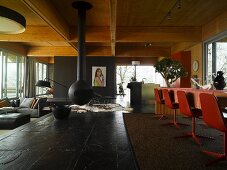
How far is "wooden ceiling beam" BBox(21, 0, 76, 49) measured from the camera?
3549 mm

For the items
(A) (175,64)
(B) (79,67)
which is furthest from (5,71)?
(A) (175,64)

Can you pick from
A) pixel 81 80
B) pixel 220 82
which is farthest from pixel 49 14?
pixel 220 82

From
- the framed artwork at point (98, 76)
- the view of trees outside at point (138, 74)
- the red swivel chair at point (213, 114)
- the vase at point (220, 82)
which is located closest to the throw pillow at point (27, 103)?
the framed artwork at point (98, 76)

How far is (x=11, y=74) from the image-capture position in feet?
29.5

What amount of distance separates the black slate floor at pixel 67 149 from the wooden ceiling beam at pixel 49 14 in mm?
2286

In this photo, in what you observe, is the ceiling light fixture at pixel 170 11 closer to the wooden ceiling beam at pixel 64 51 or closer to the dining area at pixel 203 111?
the dining area at pixel 203 111

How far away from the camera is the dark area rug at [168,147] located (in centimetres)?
275

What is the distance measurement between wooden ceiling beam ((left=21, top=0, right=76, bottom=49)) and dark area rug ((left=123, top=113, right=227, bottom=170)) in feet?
7.91

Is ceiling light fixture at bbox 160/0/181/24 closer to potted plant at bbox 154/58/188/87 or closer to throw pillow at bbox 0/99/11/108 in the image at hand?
potted plant at bbox 154/58/188/87

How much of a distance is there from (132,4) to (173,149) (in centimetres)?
305

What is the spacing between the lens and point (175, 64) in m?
5.38

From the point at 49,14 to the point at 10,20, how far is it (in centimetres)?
186

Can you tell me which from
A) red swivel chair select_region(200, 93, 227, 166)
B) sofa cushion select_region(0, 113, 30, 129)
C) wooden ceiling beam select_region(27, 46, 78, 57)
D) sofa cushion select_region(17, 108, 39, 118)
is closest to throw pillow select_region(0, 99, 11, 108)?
sofa cushion select_region(17, 108, 39, 118)

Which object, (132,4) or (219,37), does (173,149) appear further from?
(219,37)
